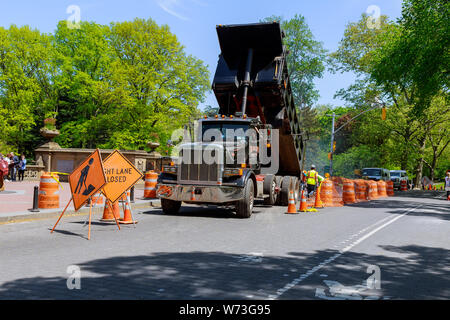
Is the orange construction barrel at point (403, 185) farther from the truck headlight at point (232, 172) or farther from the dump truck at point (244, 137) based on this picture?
the truck headlight at point (232, 172)

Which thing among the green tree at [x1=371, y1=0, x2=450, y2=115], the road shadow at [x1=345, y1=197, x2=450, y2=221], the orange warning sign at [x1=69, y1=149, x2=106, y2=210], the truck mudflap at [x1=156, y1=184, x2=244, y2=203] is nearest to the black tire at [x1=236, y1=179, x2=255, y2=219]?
the truck mudflap at [x1=156, y1=184, x2=244, y2=203]

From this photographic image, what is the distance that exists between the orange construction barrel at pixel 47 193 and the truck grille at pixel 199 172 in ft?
11.5

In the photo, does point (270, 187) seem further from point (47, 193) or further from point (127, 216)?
point (47, 193)

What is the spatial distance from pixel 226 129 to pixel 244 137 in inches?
24.0

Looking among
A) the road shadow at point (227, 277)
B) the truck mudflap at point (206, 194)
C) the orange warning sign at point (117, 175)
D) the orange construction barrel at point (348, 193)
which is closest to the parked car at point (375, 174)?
the orange construction barrel at point (348, 193)

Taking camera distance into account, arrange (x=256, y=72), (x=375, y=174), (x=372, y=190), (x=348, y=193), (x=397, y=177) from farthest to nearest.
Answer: (x=397, y=177) < (x=375, y=174) < (x=372, y=190) < (x=348, y=193) < (x=256, y=72)

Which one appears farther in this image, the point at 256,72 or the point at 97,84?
the point at 97,84

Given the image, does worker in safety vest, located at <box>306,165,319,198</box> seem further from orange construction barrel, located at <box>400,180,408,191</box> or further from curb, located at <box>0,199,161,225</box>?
orange construction barrel, located at <box>400,180,408,191</box>

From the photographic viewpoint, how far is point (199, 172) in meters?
12.4

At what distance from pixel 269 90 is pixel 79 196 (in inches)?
297

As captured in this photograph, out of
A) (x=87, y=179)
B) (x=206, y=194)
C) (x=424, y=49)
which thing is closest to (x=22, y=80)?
(x=424, y=49)

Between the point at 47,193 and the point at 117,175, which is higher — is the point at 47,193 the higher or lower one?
the lower one

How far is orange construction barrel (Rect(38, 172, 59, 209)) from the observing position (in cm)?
1217
